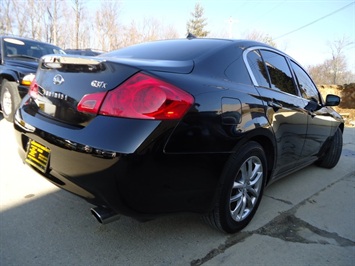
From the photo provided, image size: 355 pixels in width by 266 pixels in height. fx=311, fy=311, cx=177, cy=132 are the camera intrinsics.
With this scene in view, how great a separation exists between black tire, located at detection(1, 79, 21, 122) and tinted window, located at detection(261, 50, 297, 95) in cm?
397

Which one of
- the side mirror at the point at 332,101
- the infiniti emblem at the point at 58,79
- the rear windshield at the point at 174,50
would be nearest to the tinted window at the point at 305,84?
the side mirror at the point at 332,101

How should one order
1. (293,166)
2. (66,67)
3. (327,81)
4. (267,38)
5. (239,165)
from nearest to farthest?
(66,67)
(239,165)
(293,166)
(267,38)
(327,81)

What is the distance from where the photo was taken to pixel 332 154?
4.47 meters

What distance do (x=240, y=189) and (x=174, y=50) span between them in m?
1.25

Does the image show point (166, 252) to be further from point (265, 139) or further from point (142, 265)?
point (265, 139)

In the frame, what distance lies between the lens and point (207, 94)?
2004mm

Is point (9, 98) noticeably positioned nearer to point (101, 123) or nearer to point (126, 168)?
point (101, 123)

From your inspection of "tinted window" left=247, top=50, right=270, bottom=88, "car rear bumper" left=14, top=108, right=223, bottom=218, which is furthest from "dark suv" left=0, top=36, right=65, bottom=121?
"tinted window" left=247, top=50, right=270, bottom=88

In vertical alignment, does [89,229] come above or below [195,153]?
below

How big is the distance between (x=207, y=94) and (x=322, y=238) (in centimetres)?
158

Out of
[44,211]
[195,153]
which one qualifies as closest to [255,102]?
[195,153]

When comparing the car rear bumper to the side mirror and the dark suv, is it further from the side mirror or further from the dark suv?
the dark suv

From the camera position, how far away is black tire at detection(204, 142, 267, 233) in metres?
2.25

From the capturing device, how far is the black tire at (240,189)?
2252 millimetres
